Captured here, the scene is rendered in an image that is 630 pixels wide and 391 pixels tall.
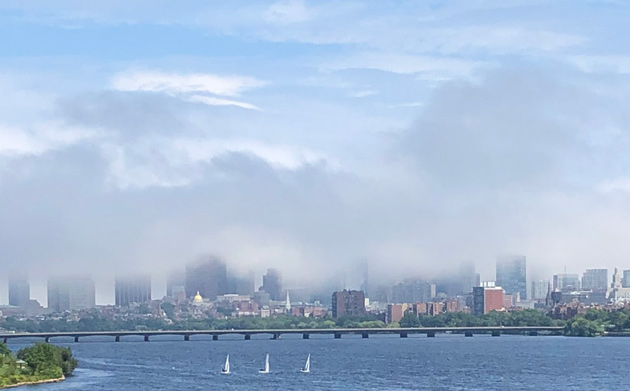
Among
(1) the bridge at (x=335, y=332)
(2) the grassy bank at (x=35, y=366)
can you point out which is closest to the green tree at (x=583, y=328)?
(1) the bridge at (x=335, y=332)

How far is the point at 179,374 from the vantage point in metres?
92.9

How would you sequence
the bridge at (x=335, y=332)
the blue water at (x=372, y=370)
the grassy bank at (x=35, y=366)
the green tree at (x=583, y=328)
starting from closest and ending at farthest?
the blue water at (x=372, y=370), the grassy bank at (x=35, y=366), the green tree at (x=583, y=328), the bridge at (x=335, y=332)

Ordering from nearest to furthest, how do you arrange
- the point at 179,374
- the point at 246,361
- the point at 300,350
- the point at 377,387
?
the point at 377,387
the point at 179,374
the point at 246,361
the point at 300,350

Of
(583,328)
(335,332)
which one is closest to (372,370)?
(335,332)

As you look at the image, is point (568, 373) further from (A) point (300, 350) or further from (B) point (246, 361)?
(A) point (300, 350)

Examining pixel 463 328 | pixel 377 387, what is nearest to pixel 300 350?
pixel 463 328

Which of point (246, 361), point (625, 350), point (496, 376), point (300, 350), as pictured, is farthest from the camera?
point (300, 350)

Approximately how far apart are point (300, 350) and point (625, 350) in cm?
3695

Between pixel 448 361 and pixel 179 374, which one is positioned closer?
pixel 179 374

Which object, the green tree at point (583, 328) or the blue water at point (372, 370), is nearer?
the blue water at point (372, 370)

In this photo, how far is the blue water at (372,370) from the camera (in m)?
79.3

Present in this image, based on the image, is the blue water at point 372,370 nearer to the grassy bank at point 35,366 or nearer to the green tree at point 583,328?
the grassy bank at point 35,366

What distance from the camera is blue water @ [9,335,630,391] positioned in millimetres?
79312

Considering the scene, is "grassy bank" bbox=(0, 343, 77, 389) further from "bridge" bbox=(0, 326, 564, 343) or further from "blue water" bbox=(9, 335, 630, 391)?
"bridge" bbox=(0, 326, 564, 343)
